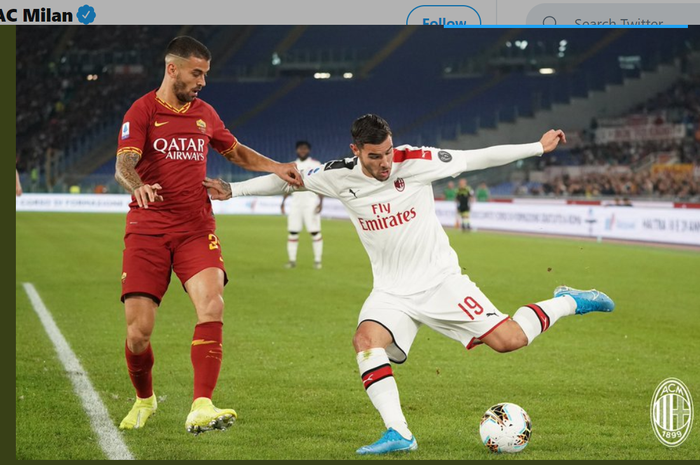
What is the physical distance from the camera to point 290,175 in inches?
222

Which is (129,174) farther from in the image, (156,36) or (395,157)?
(156,36)

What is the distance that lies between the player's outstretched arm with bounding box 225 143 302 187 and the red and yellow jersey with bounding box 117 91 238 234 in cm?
35

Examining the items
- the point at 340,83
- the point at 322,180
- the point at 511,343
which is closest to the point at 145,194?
the point at 322,180

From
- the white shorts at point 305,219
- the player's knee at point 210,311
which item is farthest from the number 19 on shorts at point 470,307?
the white shorts at point 305,219

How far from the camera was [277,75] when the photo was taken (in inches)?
1714

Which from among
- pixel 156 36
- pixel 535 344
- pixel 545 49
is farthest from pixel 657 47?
pixel 535 344

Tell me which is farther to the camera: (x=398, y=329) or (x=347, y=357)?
(x=347, y=357)

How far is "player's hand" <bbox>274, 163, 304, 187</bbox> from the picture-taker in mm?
5621

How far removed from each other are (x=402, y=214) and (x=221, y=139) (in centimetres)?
126

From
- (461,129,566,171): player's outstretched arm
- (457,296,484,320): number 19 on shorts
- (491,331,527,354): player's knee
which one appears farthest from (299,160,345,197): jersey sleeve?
(491,331,527,354): player's knee

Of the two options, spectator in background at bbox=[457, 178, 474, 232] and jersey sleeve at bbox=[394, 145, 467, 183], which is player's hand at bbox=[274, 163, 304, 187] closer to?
jersey sleeve at bbox=[394, 145, 467, 183]

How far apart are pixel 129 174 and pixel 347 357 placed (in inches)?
143

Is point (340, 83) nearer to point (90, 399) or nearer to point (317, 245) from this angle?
point (317, 245)
